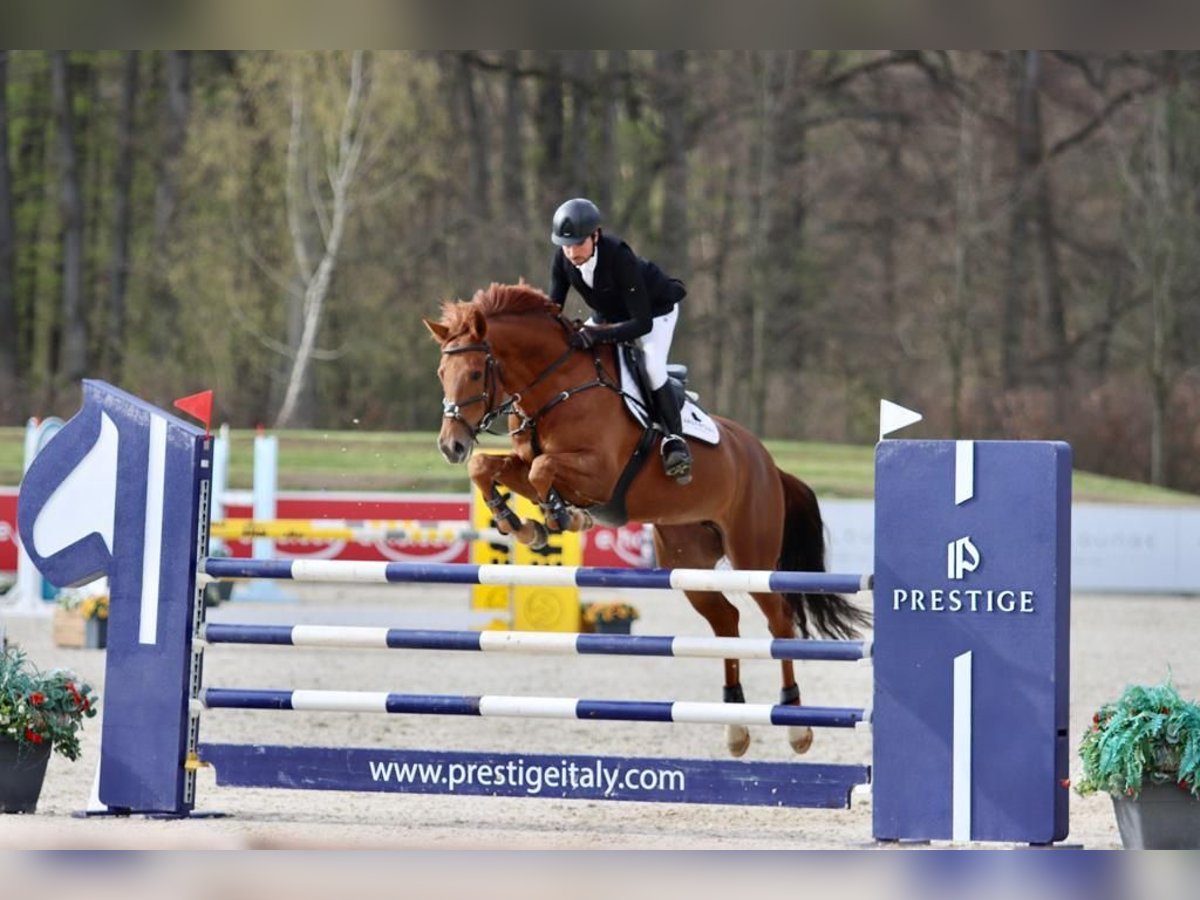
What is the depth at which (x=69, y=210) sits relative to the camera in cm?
2700

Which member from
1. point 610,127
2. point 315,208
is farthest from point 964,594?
point 610,127

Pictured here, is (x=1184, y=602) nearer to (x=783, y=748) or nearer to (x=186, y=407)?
(x=783, y=748)

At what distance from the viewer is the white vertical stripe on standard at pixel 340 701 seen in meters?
4.59

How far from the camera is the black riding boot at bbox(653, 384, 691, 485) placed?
206 inches

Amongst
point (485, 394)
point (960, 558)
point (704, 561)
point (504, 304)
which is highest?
point (504, 304)

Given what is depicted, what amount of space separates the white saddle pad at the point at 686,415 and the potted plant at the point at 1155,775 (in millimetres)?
1673

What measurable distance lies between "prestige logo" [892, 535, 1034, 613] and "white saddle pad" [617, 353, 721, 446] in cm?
125

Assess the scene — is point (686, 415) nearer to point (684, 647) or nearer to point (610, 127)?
point (684, 647)

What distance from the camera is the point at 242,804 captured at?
5.30 meters

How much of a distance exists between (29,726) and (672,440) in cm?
202

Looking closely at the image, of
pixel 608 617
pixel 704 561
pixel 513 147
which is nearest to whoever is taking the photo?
pixel 704 561

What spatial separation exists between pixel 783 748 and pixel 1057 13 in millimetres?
3332

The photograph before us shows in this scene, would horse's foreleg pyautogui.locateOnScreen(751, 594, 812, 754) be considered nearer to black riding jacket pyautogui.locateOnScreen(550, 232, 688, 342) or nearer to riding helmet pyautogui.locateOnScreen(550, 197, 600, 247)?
black riding jacket pyautogui.locateOnScreen(550, 232, 688, 342)

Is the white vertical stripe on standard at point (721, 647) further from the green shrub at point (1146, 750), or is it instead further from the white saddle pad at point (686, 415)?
the white saddle pad at point (686, 415)
